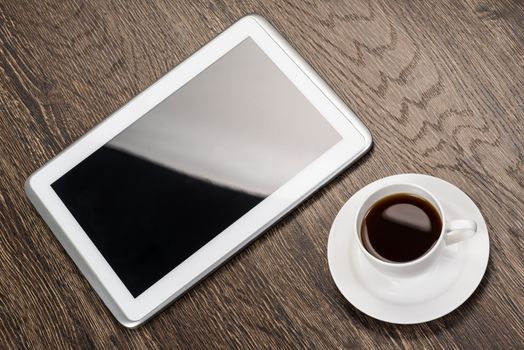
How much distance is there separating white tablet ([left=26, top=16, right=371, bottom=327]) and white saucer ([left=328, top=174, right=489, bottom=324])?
0.10 meters

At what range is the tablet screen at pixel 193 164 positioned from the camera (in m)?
0.84

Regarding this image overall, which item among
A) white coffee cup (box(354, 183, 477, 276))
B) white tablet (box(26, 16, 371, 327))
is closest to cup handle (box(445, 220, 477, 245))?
white coffee cup (box(354, 183, 477, 276))

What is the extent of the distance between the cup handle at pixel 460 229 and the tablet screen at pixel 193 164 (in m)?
0.17

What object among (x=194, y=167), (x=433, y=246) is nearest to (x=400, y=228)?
(x=433, y=246)

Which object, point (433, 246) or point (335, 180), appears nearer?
point (433, 246)

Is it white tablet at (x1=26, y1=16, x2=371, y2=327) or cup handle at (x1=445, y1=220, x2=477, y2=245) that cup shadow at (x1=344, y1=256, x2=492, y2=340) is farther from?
white tablet at (x1=26, y1=16, x2=371, y2=327)

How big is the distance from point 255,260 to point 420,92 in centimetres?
27

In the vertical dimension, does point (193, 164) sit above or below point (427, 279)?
above

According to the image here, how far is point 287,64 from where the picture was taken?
87cm

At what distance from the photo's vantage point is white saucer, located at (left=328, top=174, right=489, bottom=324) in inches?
30.1

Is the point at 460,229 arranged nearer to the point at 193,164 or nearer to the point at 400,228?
the point at 400,228

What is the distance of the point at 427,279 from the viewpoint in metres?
0.77

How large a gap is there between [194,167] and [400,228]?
26 centimetres

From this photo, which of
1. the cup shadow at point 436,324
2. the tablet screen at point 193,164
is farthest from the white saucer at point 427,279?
the tablet screen at point 193,164
